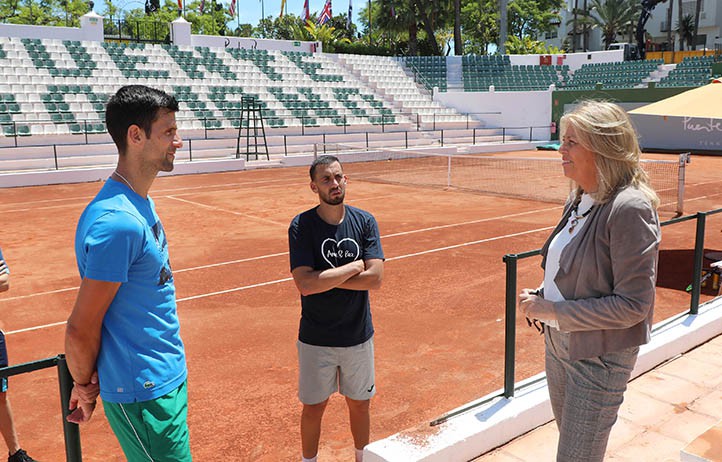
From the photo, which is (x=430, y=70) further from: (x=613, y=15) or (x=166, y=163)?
(x=166, y=163)

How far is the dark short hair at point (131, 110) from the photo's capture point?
2531 mm

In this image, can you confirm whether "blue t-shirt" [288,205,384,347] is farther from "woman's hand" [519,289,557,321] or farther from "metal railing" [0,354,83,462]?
"metal railing" [0,354,83,462]

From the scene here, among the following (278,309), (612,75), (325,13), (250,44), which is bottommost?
(278,309)

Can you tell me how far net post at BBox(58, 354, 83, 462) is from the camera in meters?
2.63

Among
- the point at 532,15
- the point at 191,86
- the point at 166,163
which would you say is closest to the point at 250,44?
the point at 191,86

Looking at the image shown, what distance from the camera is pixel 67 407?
267 cm

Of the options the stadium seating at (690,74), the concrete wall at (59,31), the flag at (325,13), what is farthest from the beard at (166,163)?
the flag at (325,13)

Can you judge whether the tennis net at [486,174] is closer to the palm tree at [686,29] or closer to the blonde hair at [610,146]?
the blonde hair at [610,146]

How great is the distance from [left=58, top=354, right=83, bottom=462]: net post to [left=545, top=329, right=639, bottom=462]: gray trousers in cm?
214

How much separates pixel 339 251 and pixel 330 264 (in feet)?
0.32

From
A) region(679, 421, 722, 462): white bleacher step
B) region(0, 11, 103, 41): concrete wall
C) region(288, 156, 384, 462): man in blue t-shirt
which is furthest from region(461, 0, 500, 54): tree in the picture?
region(679, 421, 722, 462): white bleacher step

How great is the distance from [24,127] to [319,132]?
1349cm

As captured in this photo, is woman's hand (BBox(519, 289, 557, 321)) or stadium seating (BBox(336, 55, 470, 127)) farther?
stadium seating (BBox(336, 55, 470, 127))

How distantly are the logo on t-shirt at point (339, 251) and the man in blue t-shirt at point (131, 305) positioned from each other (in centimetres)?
125
